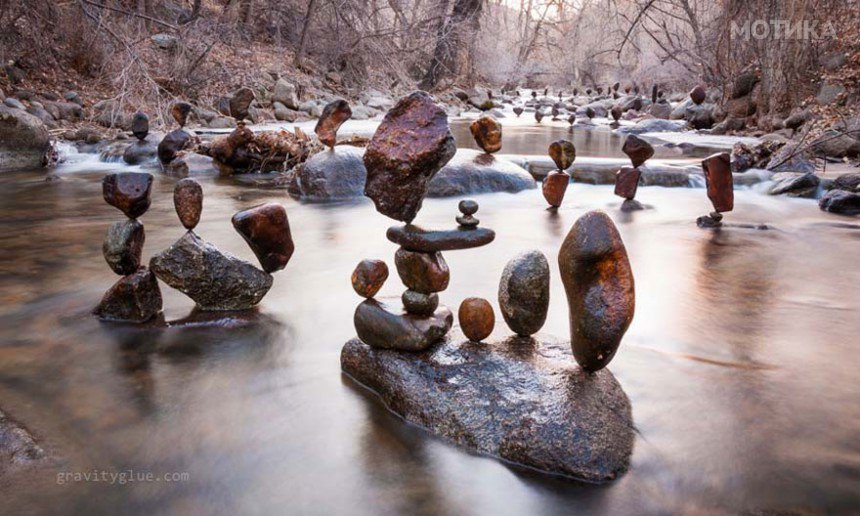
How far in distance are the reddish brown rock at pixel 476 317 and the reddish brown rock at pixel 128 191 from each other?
1641 mm

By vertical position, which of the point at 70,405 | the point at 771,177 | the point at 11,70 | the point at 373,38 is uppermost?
the point at 373,38

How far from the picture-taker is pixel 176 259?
9.86 ft

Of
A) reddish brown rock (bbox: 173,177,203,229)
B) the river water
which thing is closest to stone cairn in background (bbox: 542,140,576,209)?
the river water

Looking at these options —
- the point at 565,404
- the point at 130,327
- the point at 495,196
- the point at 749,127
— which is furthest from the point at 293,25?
the point at 565,404

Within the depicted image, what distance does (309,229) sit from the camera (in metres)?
5.34

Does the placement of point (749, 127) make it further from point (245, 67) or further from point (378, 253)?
point (245, 67)

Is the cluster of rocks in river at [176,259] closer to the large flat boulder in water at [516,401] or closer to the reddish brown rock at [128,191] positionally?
the reddish brown rock at [128,191]

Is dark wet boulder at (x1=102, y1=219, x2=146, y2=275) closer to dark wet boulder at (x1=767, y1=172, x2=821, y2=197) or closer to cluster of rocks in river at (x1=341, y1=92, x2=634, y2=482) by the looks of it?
cluster of rocks in river at (x1=341, y1=92, x2=634, y2=482)

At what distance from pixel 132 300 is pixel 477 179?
14.6 feet

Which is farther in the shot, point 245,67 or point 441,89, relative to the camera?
point 441,89

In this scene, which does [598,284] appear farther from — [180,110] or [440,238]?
[180,110]

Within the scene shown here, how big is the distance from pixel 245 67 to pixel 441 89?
8341 millimetres

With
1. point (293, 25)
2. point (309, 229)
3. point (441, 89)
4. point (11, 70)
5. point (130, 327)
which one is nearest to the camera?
point (130, 327)

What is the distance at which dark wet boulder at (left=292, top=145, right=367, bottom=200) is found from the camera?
6656 millimetres
